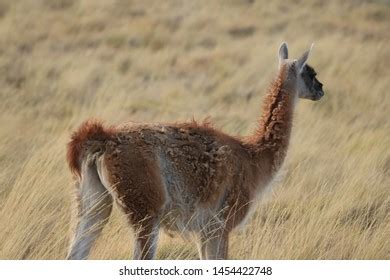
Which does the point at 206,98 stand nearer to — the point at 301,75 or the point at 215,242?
the point at 301,75

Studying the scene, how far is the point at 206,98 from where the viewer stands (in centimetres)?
1261

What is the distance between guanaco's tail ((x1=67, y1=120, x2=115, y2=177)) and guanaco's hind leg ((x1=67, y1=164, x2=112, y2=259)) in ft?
0.24

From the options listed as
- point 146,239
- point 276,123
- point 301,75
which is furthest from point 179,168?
point 301,75

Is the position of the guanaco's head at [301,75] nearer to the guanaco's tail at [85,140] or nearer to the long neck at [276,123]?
the long neck at [276,123]

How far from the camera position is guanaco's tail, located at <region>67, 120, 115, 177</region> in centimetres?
534

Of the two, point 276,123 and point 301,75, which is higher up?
point 301,75

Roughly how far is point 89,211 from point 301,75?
6.77ft

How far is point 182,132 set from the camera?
18.7 ft

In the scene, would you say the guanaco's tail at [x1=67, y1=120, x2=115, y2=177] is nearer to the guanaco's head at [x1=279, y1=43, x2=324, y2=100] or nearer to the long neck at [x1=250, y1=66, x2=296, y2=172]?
the long neck at [x1=250, y1=66, x2=296, y2=172]

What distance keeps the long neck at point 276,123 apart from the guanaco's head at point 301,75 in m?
0.05

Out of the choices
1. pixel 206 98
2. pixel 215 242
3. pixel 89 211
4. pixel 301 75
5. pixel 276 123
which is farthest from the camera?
pixel 206 98

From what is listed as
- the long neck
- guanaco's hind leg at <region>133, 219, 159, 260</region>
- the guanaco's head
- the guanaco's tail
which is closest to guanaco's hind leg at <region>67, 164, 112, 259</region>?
the guanaco's tail
